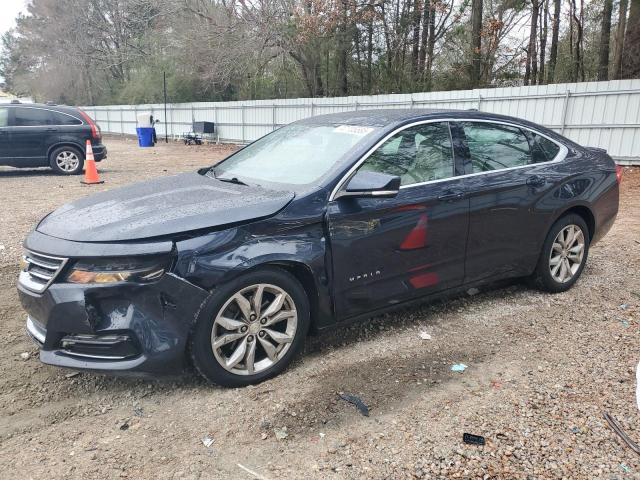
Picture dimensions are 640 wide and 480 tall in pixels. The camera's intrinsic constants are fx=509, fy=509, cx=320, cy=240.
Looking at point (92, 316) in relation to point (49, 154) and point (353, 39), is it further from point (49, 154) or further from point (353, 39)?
point (353, 39)

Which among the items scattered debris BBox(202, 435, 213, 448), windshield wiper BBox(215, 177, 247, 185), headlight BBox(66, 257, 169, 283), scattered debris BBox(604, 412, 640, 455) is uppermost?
windshield wiper BBox(215, 177, 247, 185)

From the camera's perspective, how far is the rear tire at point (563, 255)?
14.4ft

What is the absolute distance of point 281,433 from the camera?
2615mm

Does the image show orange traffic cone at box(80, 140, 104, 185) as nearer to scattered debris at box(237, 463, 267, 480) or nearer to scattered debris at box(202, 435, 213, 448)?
scattered debris at box(202, 435, 213, 448)

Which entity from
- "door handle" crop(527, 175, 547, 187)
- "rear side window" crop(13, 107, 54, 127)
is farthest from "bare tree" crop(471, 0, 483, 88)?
"door handle" crop(527, 175, 547, 187)

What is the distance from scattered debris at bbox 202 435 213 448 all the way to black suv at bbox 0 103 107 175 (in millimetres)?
11492

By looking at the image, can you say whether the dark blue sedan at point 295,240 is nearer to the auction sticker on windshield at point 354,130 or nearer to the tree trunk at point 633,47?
the auction sticker on windshield at point 354,130

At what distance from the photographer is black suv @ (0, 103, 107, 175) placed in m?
11.6

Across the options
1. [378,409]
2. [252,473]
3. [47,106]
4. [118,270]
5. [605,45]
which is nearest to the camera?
[252,473]

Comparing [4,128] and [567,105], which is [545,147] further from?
[4,128]

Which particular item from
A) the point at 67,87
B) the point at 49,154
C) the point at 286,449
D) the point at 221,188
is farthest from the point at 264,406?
the point at 67,87

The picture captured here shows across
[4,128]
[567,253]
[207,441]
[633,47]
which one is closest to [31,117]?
[4,128]

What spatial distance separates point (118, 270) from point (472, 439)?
2.00 m

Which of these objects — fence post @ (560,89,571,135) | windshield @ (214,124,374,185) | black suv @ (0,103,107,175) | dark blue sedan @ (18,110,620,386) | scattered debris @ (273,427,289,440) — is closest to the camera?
scattered debris @ (273,427,289,440)
